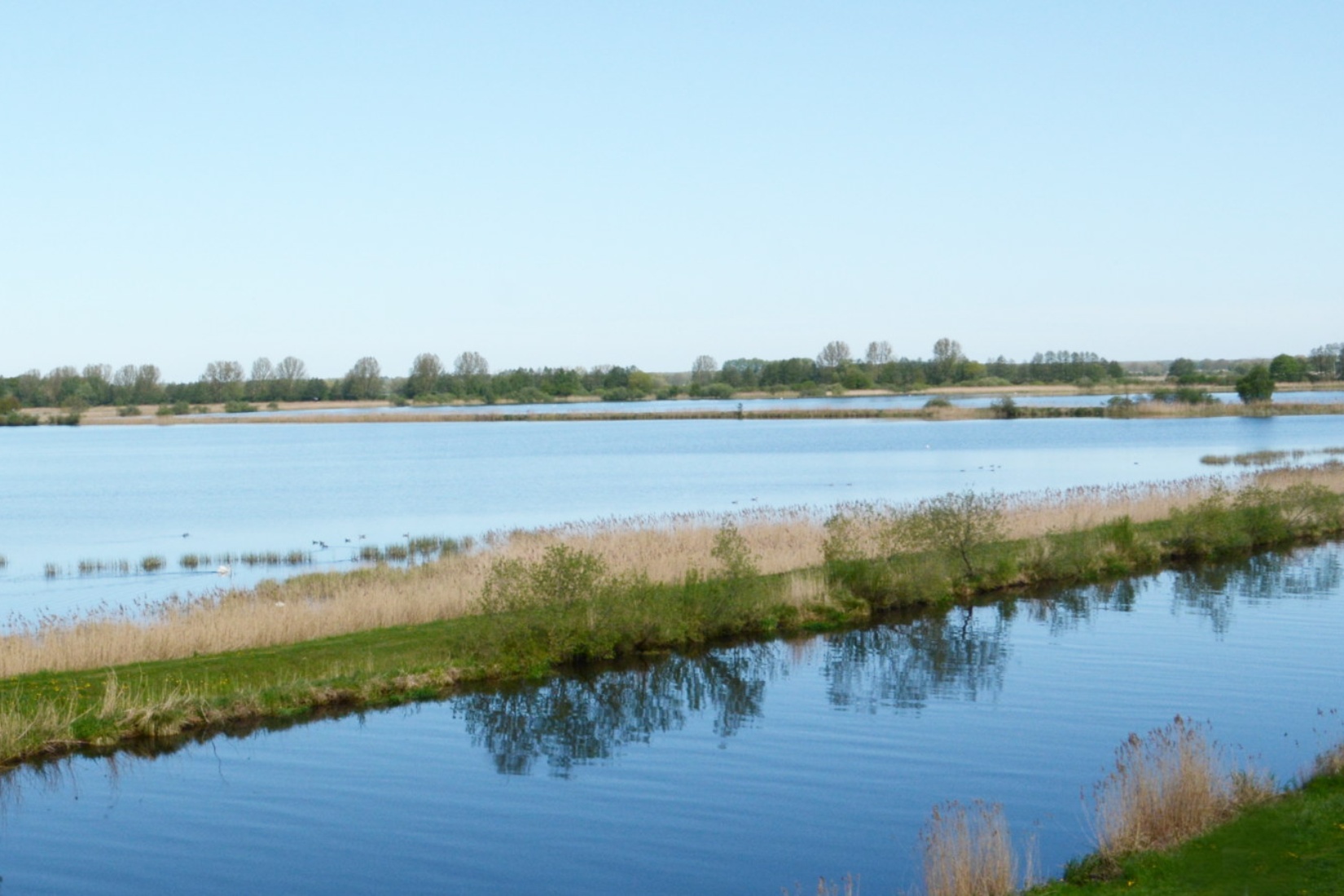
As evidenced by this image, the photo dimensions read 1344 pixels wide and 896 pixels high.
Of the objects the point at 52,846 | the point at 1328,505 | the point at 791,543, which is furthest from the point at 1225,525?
the point at 52,846

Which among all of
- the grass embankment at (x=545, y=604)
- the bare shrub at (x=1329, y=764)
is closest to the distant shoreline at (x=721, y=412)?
the grass embankment at (x=545, y=604)

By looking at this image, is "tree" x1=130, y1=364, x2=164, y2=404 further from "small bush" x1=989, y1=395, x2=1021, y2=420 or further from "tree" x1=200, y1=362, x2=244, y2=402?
"small bush" x1=989, y1=395, x2=1021, y2=420

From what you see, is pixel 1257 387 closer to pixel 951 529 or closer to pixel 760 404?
pixel 760 404

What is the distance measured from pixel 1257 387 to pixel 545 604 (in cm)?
10235

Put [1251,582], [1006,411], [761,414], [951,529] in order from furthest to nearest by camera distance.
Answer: [761,414] → [1006,411] → [1251,582] → [951,529]

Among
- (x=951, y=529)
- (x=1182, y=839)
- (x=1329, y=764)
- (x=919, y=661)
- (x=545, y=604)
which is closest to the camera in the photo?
(x=1182, y=839)

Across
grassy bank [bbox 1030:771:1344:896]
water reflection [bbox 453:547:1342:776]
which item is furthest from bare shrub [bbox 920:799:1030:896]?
water reflection [bbox 453:547:1342:776]

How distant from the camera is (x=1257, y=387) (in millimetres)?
108812

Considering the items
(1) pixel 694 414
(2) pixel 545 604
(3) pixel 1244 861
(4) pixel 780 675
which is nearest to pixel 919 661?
(4) pixel 780 675

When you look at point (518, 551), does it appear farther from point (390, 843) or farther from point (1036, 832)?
point (1036, 832)

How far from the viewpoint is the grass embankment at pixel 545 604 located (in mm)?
18047

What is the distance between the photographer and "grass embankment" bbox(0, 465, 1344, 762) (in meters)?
18.0

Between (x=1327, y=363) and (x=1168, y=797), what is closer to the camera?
(x=1168, y=797)

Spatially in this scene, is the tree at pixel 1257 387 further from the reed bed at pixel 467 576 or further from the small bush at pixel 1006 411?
the reed bed at pixel 467 576
